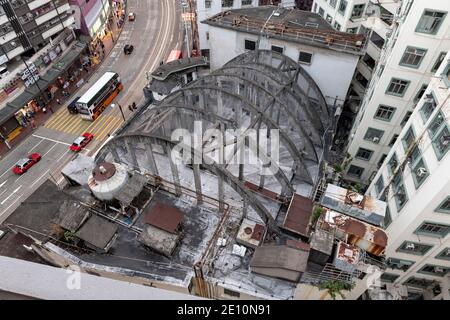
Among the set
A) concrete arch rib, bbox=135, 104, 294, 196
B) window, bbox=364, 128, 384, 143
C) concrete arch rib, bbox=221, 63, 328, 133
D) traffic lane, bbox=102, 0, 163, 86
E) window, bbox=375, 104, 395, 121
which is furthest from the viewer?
traffic lane, bbox=102, 0, 163, 86

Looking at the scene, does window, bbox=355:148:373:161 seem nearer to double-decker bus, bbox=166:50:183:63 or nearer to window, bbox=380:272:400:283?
window, bbox=380:272:400:283

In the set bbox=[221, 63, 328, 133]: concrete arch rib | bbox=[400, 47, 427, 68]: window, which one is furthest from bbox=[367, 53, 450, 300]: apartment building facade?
bbox=[221, 63, 328, 133]: concrete arch rib

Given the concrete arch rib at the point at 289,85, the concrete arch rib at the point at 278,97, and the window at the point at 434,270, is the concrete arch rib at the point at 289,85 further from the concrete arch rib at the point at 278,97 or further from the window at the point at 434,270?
the window at the point at 434,270

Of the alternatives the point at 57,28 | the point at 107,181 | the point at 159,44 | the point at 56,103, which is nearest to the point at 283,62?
the point at 107,181

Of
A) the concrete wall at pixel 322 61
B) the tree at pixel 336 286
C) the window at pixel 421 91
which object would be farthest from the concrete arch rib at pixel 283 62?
the tree at pixel 336 286

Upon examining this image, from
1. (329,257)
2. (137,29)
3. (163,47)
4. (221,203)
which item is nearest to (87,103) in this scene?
(163,47)

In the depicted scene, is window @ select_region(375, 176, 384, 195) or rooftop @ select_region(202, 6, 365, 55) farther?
rooftop @ select_region(202, 6, 365, 55)
